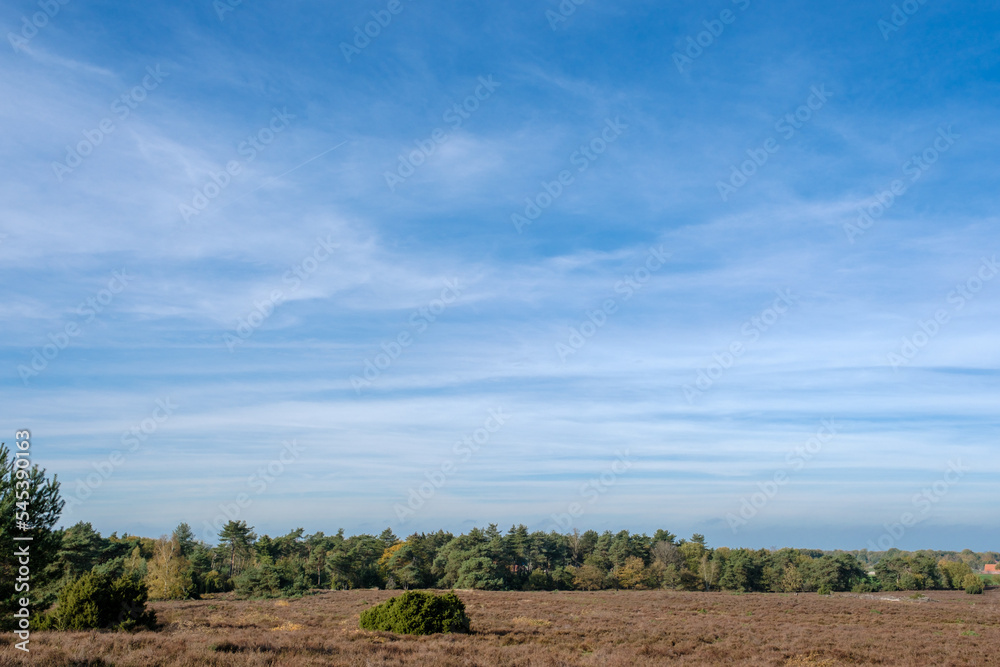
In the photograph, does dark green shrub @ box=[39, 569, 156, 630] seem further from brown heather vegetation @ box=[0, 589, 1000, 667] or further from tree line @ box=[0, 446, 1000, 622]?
tree line @ box=[0, 446, 1000, 622]

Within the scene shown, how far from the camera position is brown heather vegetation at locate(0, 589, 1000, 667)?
18.2 m

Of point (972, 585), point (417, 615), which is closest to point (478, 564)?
point (417, 615)

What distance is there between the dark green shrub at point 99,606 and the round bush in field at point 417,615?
9.69 metres

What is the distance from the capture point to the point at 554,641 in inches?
1073

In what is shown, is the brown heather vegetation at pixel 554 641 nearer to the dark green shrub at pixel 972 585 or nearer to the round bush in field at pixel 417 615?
the round bush in field at pixel 417 615

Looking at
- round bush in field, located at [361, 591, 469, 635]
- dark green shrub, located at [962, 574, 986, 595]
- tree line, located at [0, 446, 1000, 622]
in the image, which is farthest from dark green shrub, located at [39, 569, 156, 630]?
dark green shrub, located at [962, 574, 986, 595]

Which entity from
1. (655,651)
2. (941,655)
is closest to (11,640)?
(655,651)

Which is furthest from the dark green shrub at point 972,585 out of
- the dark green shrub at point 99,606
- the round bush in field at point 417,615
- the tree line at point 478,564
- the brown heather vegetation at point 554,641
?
the dark green shrub at point 99,606

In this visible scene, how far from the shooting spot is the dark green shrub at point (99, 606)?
76.2 feet

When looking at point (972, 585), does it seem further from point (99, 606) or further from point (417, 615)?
point (99, 606)

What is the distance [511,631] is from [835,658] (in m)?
14.7

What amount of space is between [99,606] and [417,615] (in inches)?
501

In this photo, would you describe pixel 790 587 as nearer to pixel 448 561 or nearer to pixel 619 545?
pixel 619 545

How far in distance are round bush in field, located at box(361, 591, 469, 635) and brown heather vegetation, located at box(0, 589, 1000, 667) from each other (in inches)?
42.0
